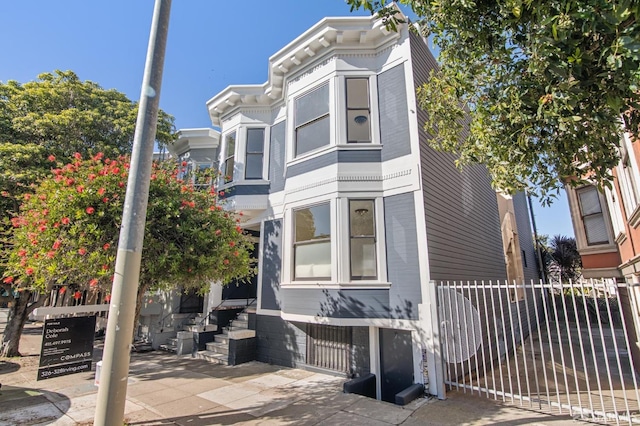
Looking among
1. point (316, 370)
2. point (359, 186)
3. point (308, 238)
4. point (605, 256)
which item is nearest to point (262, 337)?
point (316, 370)

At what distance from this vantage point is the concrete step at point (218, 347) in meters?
9.73

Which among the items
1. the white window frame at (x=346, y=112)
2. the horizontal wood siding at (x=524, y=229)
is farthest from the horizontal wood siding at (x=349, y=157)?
the horizontal wood siding at (x=524, y=229)

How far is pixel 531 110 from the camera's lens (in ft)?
12.4

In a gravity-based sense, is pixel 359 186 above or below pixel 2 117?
below

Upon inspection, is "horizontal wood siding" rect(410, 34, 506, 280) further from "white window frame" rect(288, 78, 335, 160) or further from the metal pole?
the metal pole

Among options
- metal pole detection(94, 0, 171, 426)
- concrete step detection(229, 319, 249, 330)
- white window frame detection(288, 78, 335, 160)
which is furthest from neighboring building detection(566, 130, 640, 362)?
concrete step detection(229, 319, 249, 330)

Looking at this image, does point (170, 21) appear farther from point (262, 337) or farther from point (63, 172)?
point (262, 337)

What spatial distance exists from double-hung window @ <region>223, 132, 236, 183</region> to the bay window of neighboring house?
11.4m

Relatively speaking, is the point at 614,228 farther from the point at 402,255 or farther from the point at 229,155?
the point at 229,155

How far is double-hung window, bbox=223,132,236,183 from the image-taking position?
11.7 m

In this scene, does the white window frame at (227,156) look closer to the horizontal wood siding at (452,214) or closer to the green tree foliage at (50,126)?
the green tree foliage at (50,126)

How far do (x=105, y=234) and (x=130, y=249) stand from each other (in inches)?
79.6

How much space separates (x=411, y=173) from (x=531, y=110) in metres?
3.82

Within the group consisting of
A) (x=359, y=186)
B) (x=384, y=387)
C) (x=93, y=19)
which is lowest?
(x=384, y=387)
